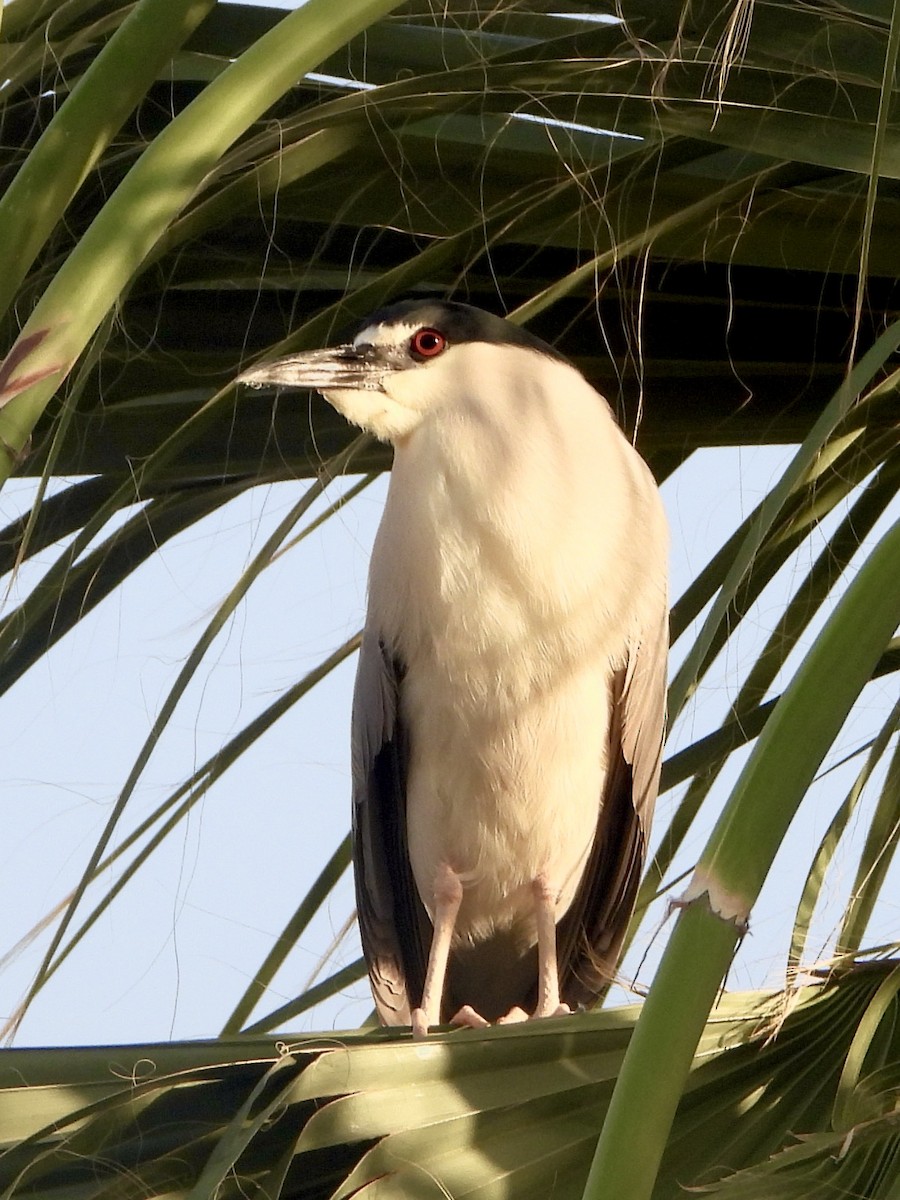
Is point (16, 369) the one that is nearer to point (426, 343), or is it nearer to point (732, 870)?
point (732, 870)

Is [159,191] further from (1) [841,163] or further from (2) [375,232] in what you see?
(2) [375,232]

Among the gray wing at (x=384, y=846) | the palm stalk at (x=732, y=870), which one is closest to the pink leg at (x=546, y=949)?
the gray wing at (x=384, y=846)

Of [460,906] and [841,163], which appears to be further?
[460,906]

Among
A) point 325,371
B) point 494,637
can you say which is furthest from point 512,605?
point 325,371

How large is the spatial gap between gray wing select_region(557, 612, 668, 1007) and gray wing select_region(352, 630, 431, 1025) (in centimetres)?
23

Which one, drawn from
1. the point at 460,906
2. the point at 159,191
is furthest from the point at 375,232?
the point at 159,191

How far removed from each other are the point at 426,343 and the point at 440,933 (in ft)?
2.59

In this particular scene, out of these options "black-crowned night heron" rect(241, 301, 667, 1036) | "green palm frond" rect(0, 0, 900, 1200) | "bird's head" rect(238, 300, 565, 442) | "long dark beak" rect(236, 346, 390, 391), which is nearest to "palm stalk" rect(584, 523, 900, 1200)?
"green palm frond" rect(0, 0, 900, 1200)

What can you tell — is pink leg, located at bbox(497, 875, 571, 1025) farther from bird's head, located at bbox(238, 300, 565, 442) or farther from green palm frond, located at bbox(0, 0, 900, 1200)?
bird's head, located at bbox(238, 300, 565, 442)

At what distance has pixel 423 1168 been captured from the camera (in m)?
1.15

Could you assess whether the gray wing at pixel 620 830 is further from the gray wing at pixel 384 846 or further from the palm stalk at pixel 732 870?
the palm stalk at pixel 732 870

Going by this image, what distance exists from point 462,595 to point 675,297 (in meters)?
0.46

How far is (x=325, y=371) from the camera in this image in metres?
1.95

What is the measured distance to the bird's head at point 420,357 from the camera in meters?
2.08
